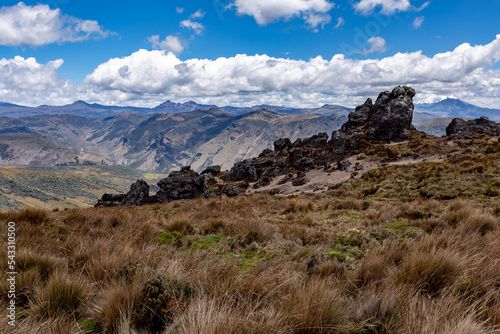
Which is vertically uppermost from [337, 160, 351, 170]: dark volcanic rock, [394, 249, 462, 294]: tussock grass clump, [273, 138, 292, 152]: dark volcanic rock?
[394, 249, 462, 294]: tussock grass clump

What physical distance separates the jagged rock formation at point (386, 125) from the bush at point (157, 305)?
42.5 m

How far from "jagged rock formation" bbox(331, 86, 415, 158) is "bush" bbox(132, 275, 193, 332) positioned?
→ 139 ft

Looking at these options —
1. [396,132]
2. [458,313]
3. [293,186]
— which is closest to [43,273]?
[458,313]

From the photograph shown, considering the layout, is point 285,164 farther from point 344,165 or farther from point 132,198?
point 132,198

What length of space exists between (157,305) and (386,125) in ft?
163

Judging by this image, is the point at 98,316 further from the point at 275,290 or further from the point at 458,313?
the point at 458,313

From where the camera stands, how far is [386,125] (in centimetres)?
4309

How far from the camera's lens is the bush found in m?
2.28

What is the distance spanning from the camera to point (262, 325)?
6.54ft

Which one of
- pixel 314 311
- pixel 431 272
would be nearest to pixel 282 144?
pixel 431 272

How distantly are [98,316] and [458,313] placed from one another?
141 inches

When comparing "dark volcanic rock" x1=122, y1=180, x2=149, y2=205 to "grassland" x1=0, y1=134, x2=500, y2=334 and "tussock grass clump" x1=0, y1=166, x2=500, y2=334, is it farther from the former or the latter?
"tussock grass clump" x1=0, y1=166, x2=500, y2=334

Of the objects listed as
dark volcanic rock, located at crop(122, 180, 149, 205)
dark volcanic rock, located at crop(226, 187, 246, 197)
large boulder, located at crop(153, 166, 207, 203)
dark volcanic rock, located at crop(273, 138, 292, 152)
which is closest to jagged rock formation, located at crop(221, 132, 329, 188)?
dark volcanic rock, located at crop(273, 138, 292, 152)

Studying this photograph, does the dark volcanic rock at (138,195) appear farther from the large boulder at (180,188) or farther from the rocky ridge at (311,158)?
the large boulder at (180,188)
